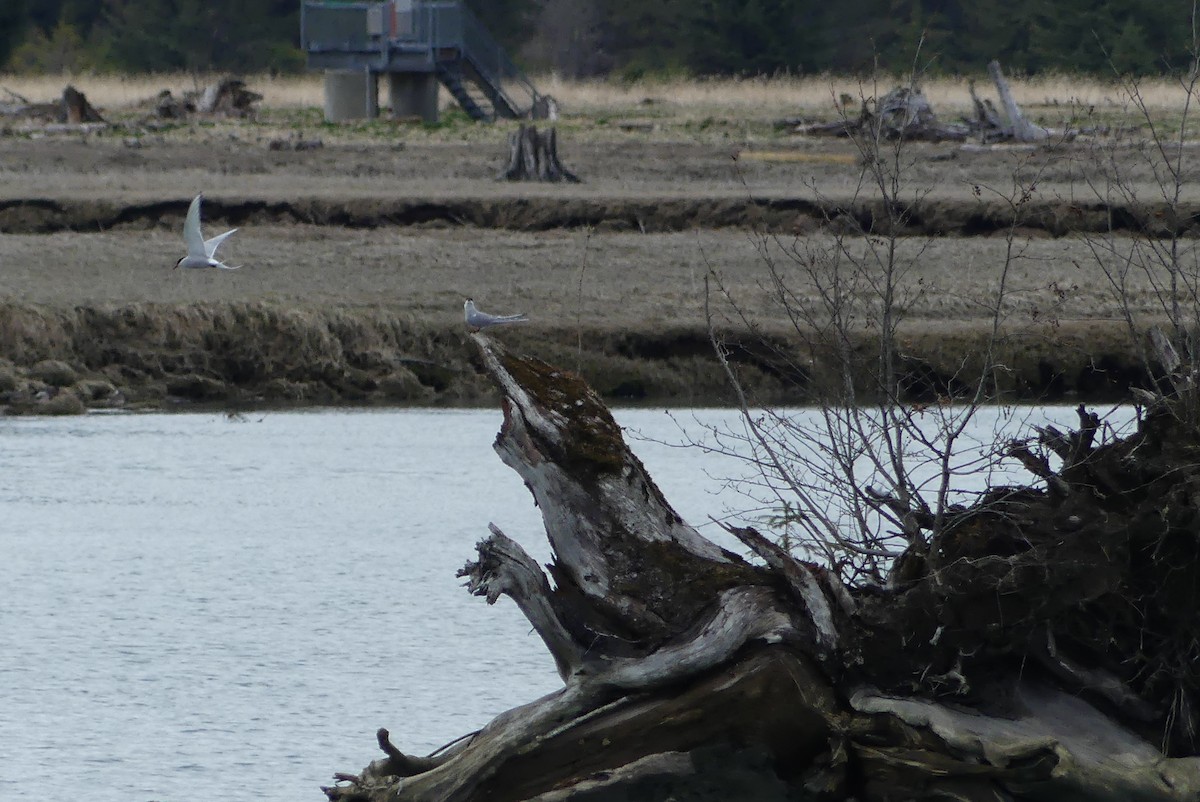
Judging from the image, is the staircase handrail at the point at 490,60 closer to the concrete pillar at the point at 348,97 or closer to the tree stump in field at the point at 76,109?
the concrete pillar at the point at 348,97

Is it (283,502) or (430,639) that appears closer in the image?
(430,639)

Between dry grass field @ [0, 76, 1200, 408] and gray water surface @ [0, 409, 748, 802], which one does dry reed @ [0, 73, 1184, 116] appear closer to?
dry grass field @ [0, 76, 1200, 408]

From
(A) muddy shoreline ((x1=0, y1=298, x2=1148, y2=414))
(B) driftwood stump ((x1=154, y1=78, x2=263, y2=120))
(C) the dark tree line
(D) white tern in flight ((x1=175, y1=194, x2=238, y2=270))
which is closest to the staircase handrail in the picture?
(B) driftwood stump ((x1=154, y1=78, x2=263, y2=120))

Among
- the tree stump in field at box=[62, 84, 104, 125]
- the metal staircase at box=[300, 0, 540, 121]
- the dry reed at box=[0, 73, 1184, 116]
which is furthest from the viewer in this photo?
the metal staircase at box=[300, 0, 540, 121]

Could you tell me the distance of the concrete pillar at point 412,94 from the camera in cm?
3381

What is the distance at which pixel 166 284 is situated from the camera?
57.6 feet

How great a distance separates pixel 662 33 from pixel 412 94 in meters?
20.6

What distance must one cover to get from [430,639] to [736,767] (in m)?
3.60

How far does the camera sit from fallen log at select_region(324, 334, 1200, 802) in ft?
18.0

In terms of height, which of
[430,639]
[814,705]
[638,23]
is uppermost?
[638,23]

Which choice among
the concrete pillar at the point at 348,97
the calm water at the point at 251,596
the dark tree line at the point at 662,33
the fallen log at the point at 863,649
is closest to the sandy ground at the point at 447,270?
the calm water at the point at 251,596

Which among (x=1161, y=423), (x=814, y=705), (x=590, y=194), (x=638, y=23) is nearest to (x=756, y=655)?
(x=814, y=705)

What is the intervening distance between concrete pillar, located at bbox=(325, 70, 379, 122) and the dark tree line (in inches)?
496

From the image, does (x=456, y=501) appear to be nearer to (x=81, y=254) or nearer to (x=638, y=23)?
(x=81, y=254)
